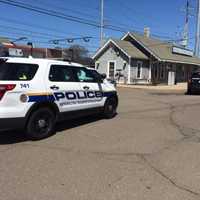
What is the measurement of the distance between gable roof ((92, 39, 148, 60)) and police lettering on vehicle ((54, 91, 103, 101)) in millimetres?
21495

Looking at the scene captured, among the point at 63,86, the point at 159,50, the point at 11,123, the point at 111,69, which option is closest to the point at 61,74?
the point at 63,86

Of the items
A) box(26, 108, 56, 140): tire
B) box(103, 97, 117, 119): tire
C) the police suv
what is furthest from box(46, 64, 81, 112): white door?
box(103, 97, 117, 119): tire

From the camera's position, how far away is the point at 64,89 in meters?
7.56

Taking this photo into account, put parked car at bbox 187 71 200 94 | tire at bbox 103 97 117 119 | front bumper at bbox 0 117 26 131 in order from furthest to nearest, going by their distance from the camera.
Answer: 1. parked car at bbox 187 71 200 94
2. tire at bbox 103 97 117 119
3. front bumper at bbox 0 117 26 131

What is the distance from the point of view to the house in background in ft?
101

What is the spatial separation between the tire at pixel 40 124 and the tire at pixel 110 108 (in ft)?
8.90

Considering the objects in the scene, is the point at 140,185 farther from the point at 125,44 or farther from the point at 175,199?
the point at 125,44

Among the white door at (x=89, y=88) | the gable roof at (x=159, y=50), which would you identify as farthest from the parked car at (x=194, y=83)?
the white door at (x=89, y=88)

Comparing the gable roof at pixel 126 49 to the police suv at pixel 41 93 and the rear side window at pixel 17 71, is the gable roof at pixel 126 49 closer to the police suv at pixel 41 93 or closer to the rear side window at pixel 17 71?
the police suv at pixel 41 93

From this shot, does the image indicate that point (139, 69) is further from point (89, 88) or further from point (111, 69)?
point (89, 88)

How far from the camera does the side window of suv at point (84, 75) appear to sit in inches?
326

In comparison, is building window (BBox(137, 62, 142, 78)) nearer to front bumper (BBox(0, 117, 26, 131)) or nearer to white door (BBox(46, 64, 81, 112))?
white door (BBox(46, 64, 81, 112))

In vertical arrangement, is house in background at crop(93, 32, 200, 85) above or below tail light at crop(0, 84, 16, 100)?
above

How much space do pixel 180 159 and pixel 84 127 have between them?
11.1 feet
